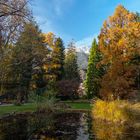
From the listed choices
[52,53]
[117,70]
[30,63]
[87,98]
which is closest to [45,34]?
[52,53]

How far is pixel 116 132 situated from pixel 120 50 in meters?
19.1

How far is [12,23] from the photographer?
67.3 ft

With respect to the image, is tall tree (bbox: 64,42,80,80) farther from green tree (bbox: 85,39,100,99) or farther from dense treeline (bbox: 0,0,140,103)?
green tree (bbox: 85,39,100,99)

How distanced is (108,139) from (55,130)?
163 inches

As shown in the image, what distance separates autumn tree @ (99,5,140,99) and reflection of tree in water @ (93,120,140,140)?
1284 cm

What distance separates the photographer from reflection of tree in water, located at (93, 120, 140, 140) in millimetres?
14789

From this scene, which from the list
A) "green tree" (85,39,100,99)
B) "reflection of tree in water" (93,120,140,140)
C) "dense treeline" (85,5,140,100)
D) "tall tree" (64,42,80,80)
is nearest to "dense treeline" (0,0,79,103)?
"tall tree" (64,42,80,80)

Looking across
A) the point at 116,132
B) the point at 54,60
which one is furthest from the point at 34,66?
the point at 116,132

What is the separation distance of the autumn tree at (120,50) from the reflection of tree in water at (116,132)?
12.8m

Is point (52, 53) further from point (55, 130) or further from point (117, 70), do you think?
point (55, 130)

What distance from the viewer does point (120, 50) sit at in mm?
34469

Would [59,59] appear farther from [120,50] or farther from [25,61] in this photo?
[120,50]

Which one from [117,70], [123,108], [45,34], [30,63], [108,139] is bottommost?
[108,139]

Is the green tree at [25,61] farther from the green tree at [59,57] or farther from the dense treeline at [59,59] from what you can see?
the green tree at [59,57]
